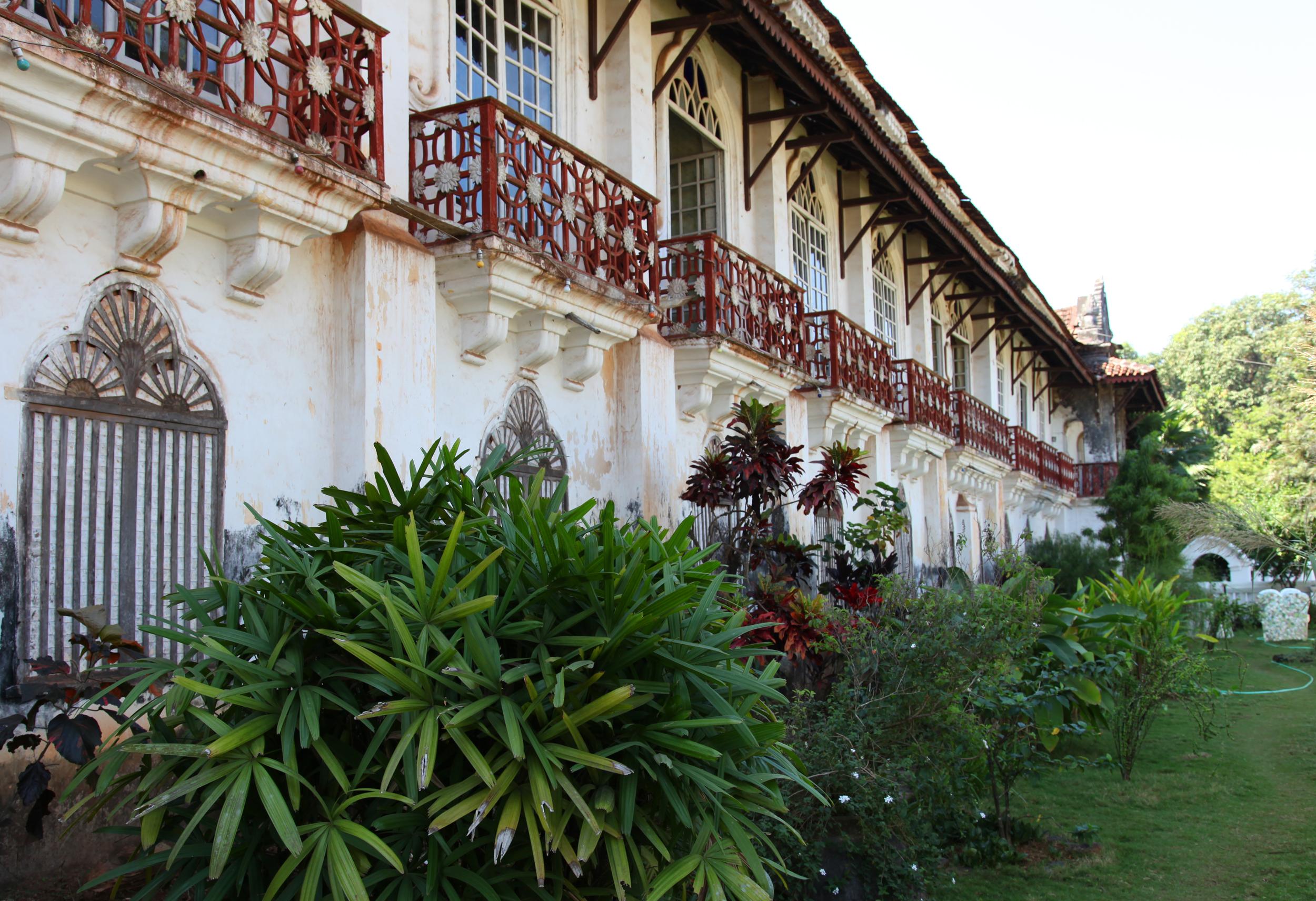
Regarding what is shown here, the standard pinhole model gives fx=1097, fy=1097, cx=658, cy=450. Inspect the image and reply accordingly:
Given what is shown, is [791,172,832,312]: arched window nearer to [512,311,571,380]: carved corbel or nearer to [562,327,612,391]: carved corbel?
[562,327,612,391]: carved corbel

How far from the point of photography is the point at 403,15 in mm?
7148

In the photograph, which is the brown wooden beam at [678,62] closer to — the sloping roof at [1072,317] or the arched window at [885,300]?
the arched window at [885,300]

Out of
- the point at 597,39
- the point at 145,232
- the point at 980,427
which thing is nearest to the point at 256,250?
the point at 145,232

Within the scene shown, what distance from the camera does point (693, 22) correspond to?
400 inches

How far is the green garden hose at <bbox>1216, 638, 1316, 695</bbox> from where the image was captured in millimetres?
13438

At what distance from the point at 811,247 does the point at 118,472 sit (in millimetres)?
10975

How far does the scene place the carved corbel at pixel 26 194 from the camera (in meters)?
4.68

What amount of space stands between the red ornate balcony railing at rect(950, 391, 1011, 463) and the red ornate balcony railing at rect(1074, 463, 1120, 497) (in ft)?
27.7

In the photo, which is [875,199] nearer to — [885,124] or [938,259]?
[885,124]

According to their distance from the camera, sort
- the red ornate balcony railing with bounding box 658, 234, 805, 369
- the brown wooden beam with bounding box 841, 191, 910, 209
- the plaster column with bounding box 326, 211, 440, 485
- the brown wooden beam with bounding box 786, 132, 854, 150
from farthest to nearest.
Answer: the brown wooden beam with bounding box 841, 191, 910, 209 < the brown wooden beam with bounding box 786, 132, 854, 150 < the red ornate balcony railing with bounding box 658, 234, 805, 369 < the plaster column with bounding box 326, 211, 440, 485

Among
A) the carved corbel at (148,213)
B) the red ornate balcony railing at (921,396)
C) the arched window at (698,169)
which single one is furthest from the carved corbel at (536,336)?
the red ornate balcony railing at (921,396)

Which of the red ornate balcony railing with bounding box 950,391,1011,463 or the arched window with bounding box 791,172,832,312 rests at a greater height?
the arched window with bounding box 791,172,832,312

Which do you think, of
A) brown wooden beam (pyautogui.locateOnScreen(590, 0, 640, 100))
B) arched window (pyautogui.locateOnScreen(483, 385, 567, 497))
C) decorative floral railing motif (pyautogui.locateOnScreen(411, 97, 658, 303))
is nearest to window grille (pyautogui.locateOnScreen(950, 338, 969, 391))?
brown wooden beam (pyautogui.locateOnScreen(590, 0, 640, 100))

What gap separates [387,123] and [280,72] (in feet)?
2.39
